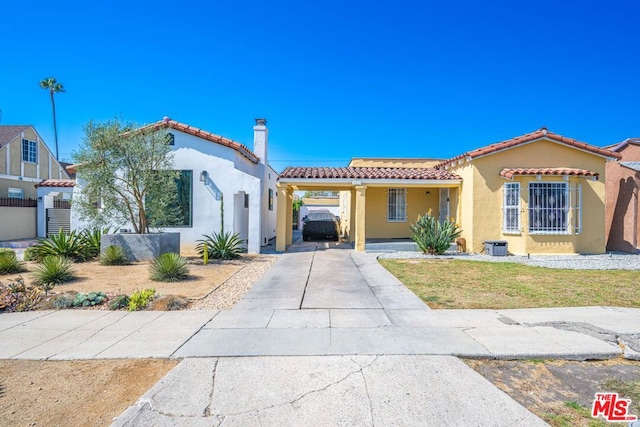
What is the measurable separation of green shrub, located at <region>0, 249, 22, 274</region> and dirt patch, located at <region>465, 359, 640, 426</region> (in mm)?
11906

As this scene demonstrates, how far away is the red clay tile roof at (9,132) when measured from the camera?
23.5 metres

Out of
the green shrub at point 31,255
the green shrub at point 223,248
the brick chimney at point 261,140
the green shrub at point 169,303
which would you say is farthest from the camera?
the brick chimney at point 261,140

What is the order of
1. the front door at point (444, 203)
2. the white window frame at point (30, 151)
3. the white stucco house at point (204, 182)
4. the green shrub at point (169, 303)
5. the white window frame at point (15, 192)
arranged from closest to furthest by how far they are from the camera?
1. the green shrub at point (169, 303)
2. the white stucco house at point (204, 182)
3. the front door at point (444, 203)
4. the white window frame at point (15, 192)
5. the white window frame at point (30, 151)

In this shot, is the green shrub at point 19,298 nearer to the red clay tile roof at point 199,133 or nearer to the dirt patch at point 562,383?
the dirt patch at point 562,383

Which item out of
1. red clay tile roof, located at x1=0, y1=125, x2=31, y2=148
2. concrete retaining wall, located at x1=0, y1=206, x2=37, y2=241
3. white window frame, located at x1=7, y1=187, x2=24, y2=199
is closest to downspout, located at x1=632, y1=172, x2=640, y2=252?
concrete retaining wall, located at x1=0, y1=206, x2=37, y2=241

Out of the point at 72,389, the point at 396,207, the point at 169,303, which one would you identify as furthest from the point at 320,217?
the point at 72,389

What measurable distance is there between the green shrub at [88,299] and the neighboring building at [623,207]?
19.3 metres

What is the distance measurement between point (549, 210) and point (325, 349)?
1332cm

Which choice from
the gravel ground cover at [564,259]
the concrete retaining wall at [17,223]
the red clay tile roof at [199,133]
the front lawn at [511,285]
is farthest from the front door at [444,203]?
the concrete retaining wall at [17,223]

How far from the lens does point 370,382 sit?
3836 millimetres

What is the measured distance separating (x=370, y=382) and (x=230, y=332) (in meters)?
2.46

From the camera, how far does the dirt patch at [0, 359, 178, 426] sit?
332cm

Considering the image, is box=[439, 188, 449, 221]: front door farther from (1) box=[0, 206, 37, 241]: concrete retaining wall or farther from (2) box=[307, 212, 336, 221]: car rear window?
(1) box=[0, 206, 37, 241]: concrete retaining wall

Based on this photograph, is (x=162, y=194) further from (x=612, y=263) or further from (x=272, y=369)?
(x=612, y=263)
